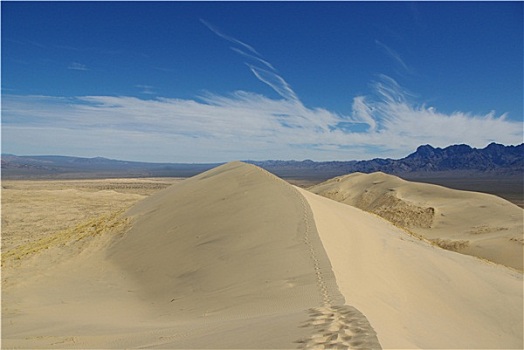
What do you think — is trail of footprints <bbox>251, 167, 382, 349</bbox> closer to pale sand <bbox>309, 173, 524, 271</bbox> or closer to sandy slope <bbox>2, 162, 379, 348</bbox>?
sandy slope <bbox>2, 162, 379, 348</bbox>

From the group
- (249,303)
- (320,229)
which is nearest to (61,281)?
(249,303)

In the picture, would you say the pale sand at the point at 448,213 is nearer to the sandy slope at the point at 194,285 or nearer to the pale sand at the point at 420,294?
the pale sand at the point at 420,294

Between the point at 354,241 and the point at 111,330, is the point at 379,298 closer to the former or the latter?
the point at 354,241

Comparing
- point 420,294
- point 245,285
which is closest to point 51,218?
point 245,285

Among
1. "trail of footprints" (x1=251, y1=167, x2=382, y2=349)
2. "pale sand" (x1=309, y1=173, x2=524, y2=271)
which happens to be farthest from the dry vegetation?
"pale sand" (x1=309, y1=173, x2=524, y2=271)

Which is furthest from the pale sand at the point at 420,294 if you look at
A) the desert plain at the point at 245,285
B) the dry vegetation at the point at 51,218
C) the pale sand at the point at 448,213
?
the dry vegetation at the point at 51,218

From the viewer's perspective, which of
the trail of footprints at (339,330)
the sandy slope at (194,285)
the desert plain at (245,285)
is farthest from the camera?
the desert plain at (245,285)

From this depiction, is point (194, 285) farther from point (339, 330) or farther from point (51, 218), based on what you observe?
point (51, 218)
